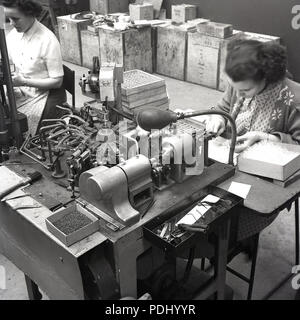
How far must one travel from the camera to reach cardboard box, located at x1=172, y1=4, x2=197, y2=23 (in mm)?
4594

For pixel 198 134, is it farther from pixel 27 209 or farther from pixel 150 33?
pixel 150 33

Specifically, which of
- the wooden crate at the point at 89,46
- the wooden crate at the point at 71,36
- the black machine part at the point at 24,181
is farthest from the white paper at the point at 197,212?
the wooden crate at the point at 71,36

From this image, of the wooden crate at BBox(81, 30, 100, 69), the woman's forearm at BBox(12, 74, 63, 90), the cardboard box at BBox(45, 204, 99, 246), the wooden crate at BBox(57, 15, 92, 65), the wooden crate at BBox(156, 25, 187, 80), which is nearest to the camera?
the cardboard box at BBox(45, 204, 99, 246)

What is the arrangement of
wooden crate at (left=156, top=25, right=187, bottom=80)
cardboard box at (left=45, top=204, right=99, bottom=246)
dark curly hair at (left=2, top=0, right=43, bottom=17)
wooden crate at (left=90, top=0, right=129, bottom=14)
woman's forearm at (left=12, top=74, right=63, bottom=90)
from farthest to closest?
wooden crate at (left=90, top=0, right=129, bottom=14)
wooden crate at (left=156, top=25, right=187, bottom=80)
woman's forearm at (left=12, top=74, right=63, bottom=90)
dark curly hair at (left=2, top=0, right=43, bottom=17)
cardboard box at (left=45, top=204, right=99, bottom=246)

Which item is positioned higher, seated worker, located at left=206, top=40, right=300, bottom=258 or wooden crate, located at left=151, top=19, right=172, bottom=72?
seated worker, located at left=206, top=40, right=300, bottom=258

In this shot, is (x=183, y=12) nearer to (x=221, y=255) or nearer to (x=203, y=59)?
(x=203, y=59)

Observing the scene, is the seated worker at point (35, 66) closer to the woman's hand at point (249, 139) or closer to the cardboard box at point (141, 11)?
the woman's hand at point (249, 139)

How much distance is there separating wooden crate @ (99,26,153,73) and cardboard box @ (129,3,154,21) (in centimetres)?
23

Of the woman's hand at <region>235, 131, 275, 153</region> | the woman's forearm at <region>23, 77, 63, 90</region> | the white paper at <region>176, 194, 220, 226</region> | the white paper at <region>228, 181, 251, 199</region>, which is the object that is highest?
the woman's forearm at <region>23, 77, 63, 90</region>

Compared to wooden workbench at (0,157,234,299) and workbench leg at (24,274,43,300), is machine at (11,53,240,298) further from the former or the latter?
workbench leg at (24,274,43,300)

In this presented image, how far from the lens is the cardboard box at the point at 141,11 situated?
187 inches

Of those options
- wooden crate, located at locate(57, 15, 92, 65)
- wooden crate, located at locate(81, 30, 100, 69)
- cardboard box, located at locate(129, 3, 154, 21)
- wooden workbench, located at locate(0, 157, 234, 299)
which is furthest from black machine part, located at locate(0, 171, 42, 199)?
wooden crate, located at locate(57, 15, 92, 65)

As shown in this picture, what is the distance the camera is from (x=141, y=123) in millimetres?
1391
